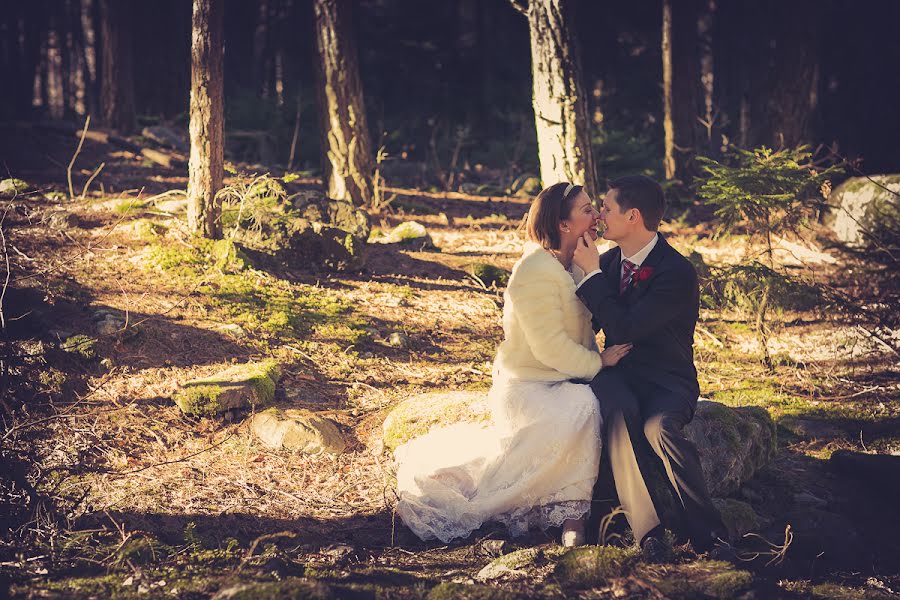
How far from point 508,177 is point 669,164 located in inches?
161

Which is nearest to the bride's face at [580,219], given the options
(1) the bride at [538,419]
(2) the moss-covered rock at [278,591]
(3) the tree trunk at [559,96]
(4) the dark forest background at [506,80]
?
(1) the bride at [538,419]

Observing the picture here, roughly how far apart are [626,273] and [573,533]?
5.46ft

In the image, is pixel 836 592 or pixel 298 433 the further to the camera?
pixel 298 433

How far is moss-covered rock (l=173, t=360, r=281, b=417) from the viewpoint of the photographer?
6328mm

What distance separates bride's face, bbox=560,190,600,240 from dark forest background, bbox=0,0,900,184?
28.1 feet

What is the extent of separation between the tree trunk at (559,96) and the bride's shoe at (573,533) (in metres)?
5.61

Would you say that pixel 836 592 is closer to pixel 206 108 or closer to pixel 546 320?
pixel 546 320

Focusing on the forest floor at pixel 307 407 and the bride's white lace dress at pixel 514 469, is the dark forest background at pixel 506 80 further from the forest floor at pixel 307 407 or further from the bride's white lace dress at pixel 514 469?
the bride's white lace dress at pixel 514 469

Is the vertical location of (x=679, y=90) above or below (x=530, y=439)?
above

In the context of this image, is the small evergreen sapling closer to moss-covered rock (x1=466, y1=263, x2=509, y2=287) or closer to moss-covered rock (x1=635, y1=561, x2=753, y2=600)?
moss-covered rock (x1=466, y1=263, x2=509, y2=287)

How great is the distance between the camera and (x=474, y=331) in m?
8.61

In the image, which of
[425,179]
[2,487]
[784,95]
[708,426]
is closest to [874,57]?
[784,95]

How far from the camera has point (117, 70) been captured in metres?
Result: 17.2

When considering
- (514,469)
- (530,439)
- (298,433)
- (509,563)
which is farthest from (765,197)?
(298,433)
